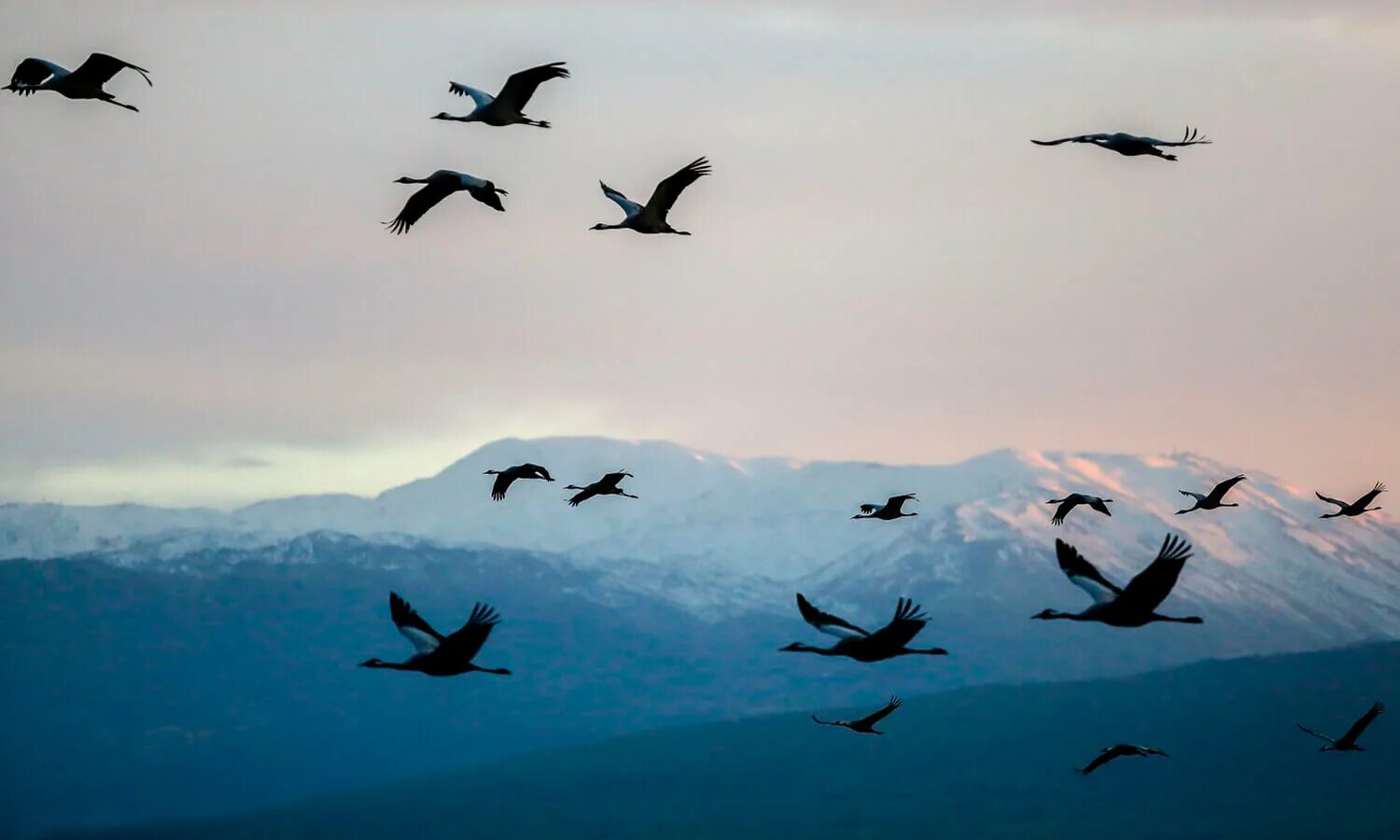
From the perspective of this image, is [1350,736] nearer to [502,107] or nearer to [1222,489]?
[1222,489]

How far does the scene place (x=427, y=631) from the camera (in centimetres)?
4266

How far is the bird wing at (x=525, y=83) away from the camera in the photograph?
4369 centimetres

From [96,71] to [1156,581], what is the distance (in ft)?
77.1

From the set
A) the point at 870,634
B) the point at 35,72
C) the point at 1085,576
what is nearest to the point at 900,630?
the point at 870,634

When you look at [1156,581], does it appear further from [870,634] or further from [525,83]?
[525,83]

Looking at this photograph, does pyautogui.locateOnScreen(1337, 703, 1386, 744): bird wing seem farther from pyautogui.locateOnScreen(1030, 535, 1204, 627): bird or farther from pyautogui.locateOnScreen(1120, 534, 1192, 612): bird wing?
pyautogui.locateOnScreen(1120, 534, 1192, 612): bird wing

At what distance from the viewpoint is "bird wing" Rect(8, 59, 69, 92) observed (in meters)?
42.9

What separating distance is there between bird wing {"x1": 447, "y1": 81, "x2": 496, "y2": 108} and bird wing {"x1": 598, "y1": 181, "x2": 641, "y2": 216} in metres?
3.73

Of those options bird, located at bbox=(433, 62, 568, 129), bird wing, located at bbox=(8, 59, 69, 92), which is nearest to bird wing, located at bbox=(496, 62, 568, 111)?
bird, located at bbox=(433, 62, 568, 129)

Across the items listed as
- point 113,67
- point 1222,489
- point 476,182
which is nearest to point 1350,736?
point 1222,489

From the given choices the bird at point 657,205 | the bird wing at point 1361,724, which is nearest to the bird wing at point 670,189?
the bird at point 657,205

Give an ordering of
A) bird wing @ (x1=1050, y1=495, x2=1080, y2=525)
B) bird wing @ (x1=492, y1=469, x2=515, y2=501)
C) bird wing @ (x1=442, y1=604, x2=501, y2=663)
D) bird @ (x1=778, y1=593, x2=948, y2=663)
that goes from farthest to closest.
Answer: bird wing @ (x1=1050, y1=495, x2=1080, y2=525)
bird wing @ (x1=492, y1=469, x2=515, y2=501)
bird @ (x1=778, y1=593, x2=948, y2=663)
bird wing @ (x1=442, y1=604, x2=501, y2=663)

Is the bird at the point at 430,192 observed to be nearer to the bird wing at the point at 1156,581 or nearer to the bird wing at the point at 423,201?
the bird wing at the point at 423,201

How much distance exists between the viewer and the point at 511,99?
45219 mm
